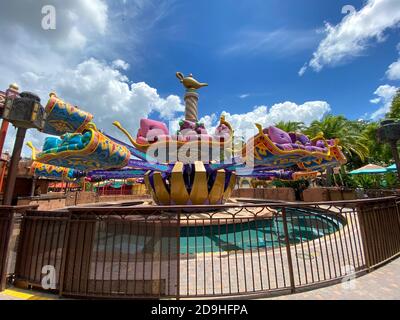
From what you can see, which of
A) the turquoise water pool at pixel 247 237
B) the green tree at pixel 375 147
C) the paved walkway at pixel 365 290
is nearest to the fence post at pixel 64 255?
the turquoise water pool at pixel 247 237

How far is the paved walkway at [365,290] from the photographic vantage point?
3406mm

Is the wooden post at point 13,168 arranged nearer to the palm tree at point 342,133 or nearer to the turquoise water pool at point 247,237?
the turquoise water pool at point 247,237

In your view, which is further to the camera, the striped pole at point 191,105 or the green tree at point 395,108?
the green tree at point 395,108

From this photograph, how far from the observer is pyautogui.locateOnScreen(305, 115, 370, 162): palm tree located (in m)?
25.3

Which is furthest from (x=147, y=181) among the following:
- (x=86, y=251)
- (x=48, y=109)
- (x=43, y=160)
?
(x=86, y=251)

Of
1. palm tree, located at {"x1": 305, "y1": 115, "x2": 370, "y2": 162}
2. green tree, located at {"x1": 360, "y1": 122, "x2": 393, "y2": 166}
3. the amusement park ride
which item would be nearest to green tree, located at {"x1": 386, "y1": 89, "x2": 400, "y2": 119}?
green tree, located at {"x1": 360, "y1": 122, "x2": 393, "y2": 166}

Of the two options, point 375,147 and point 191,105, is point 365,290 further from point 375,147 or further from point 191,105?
point 375,147

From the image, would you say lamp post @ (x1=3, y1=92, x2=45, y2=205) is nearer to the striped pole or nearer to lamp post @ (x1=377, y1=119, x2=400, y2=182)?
lamp post @ (x1=377, y1=119, x2=400, y2=182)

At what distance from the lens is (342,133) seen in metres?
25.8

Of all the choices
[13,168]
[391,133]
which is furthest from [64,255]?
[391,133]

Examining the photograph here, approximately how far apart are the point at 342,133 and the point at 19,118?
29730 mm

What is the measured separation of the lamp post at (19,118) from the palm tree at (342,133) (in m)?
26.9
